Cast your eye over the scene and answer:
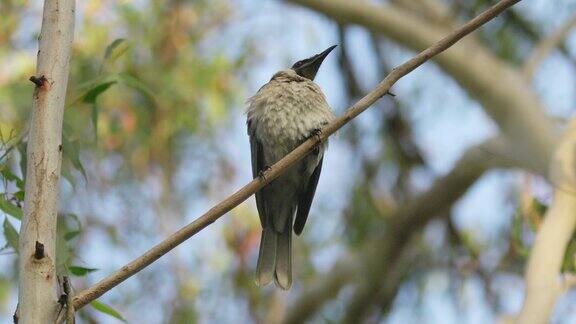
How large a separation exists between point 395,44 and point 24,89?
2972mm

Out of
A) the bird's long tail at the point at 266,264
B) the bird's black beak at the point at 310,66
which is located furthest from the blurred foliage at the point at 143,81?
the bird's long tail at the point at 266,264

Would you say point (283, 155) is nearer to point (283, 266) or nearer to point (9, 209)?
point (283, 266)

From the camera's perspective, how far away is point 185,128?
8.43m

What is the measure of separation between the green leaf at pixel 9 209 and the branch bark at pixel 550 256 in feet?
7.83

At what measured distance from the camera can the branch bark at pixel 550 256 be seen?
4.53 m

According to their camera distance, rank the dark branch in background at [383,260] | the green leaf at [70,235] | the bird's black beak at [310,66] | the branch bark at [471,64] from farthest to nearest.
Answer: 1. the dark branch in background at [383,260]
2. the branch bark at [471,64]
3. the bird's black beak at [310,66]
4. the green leaf at [70,235]

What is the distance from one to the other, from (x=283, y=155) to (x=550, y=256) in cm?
140

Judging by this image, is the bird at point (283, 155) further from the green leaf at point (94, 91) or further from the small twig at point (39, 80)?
the small twig at point (39, 80)

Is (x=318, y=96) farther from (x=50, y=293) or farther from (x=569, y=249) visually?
(x=50, y=293)

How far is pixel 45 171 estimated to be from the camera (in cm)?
275

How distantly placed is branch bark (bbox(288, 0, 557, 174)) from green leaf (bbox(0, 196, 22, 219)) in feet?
14.7

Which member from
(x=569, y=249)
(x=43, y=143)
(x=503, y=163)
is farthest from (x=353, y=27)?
(x=43, y=143)

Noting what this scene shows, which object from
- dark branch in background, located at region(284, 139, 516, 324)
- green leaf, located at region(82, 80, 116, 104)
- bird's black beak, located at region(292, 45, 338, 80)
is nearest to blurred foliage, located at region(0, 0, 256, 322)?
dark branch in background, located at region(284, 139, 516, 324)

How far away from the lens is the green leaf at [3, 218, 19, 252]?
3289 mm
